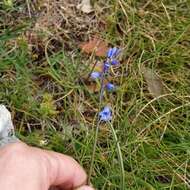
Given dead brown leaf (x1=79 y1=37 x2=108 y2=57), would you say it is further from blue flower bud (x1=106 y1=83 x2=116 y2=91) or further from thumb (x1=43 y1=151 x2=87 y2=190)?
thumb (x1=43 y1=151 x2=87 y2=190)

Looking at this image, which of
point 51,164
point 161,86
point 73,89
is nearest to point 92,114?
point 73,89

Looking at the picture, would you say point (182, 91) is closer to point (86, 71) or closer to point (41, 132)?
point (86, 71)

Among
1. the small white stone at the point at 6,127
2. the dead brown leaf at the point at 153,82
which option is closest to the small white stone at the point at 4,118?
the small white stone at the point at 6,127

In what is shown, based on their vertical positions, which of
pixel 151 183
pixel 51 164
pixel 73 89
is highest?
pixel 51 164

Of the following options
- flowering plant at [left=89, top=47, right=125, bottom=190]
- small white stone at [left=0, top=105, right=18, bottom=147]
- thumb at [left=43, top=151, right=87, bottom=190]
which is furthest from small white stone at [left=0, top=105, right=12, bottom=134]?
thumb at [left=43, top=151, right=87, bottom=190]

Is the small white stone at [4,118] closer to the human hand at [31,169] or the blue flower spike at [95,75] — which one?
the blue flower spike at [95,75]
